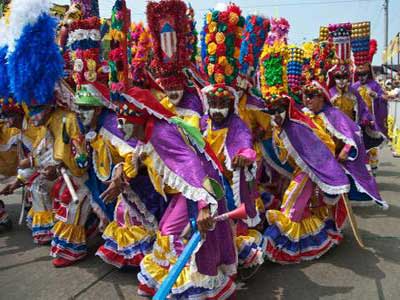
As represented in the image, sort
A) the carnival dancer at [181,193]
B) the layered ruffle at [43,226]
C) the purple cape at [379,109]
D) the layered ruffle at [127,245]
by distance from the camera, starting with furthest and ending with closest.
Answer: the purple cape at [379,109], the layered ruffle at [43,226], the layered ruffle at [127,245], the carnival dancer at [181,193]

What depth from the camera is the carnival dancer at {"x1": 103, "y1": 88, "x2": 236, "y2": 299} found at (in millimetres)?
2902

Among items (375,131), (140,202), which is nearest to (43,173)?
(140,202)

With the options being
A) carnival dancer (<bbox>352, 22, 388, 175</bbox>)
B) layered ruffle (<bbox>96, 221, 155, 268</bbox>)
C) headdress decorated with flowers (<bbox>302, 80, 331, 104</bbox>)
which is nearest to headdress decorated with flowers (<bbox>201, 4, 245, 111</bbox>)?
headdress decorated with flowers (<bbox>302, 80, 331, 104</bbox>)

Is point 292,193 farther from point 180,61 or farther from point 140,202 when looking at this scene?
point 180,61

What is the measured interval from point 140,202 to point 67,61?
2.59 m

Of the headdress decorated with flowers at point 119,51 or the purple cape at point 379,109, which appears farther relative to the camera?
the purple cape at point 379,109

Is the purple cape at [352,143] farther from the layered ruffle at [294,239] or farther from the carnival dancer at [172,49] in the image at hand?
the carnival dancer at [172,49]

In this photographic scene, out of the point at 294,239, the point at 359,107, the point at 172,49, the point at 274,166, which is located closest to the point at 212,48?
the point at 172,49

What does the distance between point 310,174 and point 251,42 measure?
1698 millimetres

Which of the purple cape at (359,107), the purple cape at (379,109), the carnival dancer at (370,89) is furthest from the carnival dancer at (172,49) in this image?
the purple cape at (379,109)

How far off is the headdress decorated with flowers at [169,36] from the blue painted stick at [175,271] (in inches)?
93.6

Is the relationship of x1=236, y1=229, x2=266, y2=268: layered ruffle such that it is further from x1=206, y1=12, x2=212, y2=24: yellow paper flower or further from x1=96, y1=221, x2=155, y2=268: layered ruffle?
x1=206, y1=12, x2=212, y2=24: yellow paper flower

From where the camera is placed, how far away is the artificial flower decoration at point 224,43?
13.6 ft

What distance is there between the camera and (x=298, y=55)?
15.1 ft
